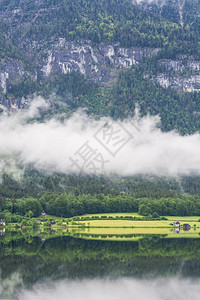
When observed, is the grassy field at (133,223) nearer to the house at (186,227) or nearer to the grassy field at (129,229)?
the grassy field at (129,229)

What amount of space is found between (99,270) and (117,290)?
11.5 meters

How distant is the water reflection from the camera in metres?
82.4

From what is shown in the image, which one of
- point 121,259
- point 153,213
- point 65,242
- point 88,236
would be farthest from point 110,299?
point 153,213

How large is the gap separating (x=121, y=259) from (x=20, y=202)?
298ft

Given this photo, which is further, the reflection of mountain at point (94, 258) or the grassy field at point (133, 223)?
the grassy field at point (133, 223)

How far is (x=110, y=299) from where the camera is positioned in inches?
3228

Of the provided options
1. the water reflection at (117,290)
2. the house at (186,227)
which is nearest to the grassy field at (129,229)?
the house at (186,227)

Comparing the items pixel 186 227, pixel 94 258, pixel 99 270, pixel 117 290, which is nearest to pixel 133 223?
pixel 186 227

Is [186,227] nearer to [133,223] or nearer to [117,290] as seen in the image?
[133,223]

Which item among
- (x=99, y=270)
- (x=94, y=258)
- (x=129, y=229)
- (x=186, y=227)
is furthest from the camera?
(x=186, y=227)

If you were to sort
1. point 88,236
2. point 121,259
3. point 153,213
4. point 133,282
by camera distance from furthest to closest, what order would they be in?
point 153,213 → point 88,236 → point 121,259 → point 133,282

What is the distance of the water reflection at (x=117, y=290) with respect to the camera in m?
82.4

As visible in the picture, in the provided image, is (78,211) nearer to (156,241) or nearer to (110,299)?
(156,241)

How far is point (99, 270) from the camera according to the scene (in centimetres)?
9762
